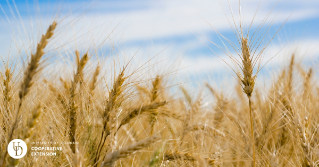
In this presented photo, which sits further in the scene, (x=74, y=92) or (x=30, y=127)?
(x=74, y=92)

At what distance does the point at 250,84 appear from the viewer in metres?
1.73

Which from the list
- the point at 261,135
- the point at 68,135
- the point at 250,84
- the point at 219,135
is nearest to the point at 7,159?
the point at 68,135

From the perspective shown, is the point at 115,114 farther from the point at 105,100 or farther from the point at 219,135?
the point at 219,135

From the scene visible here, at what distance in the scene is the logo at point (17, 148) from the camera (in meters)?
1.37

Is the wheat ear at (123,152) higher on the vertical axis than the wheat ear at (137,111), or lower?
lower

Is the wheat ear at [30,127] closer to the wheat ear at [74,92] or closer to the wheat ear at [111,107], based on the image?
the wheat ear at [111,107]

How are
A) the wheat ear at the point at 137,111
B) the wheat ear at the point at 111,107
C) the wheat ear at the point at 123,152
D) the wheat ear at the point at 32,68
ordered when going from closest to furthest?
1. the wheat ear at the point at 123,152
2. the wheat ear at the point at 32,68
3. the wheat ear at the point at 111,107
4. the wheat ear at the point at 137,111

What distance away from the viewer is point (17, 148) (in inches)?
55.8

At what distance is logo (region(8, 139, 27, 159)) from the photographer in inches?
54.0

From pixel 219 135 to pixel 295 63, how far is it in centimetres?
189

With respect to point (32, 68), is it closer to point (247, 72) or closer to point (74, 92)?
point (74, 92)

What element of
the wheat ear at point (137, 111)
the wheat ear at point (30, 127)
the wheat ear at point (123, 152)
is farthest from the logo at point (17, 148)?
the wheat ear at point (137, 111)

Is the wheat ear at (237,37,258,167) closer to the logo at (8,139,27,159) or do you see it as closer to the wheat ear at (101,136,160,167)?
the wheat ear at (101,136,160,167)

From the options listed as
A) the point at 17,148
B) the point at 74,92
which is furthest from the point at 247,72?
the point at 17,148
